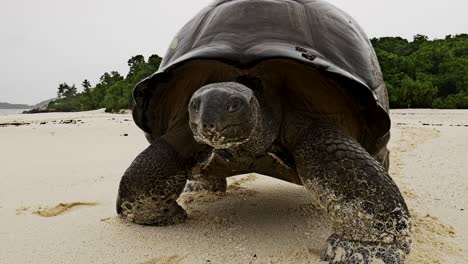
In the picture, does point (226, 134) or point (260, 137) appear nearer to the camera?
point (226, 134)

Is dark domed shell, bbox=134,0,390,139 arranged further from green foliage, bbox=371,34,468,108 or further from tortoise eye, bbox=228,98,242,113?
green foliage, bbox=371,34,468,108

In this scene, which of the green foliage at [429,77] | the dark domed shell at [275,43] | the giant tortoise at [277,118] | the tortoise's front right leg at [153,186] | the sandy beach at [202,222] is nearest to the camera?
the giant tortoise at [277,118]

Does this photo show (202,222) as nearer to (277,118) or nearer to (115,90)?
(277,118)

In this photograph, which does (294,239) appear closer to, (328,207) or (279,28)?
(328,207)

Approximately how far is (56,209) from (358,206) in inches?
82.3

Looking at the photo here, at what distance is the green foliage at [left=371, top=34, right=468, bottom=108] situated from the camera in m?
22.4

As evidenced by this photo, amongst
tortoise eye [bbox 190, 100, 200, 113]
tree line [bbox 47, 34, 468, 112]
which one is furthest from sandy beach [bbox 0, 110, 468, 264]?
tree line [bbox 47, 34, 468, 112]

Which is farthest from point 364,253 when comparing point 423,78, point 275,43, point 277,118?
point 423,78

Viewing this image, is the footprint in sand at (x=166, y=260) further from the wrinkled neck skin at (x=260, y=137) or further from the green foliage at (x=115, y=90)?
the green foliage at (x=115, y=90)

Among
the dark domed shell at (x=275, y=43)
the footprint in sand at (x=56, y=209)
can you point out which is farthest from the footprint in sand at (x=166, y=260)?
the footprint in sand at (x=56, y=209)

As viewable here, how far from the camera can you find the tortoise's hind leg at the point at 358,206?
6.74 feet

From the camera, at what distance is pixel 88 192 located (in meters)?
3.72

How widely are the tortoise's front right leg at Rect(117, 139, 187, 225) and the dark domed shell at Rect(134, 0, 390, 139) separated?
44 cm

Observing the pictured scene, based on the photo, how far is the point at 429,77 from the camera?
23.9m
